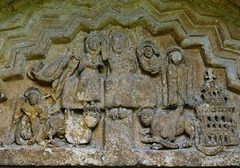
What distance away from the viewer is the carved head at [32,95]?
311cm

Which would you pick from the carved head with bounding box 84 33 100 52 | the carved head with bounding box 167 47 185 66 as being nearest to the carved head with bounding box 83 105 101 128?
the carved head with bounding box 84 33 100 52

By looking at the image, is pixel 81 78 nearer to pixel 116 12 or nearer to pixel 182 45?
pixel 116 12

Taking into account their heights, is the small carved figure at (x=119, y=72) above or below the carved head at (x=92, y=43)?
below

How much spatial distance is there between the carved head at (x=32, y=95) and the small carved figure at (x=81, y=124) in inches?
13.1

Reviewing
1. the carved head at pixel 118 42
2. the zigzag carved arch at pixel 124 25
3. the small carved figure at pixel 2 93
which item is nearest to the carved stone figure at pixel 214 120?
the zigzag carved arch at pixel 124 25

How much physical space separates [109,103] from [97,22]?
0.87 metres

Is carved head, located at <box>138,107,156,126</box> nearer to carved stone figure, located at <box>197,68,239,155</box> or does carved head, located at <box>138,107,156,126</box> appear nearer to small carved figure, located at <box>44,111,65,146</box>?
carved stone figure, located at <box>197,68,239,155</box>

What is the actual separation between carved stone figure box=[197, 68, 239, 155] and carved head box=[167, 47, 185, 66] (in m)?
0.32

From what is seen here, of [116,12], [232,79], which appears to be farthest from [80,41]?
[232,79]

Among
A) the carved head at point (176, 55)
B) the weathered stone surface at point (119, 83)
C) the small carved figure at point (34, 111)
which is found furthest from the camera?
the carved head at point (176, 55)

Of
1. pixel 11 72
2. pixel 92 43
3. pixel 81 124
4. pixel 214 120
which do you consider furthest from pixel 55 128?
pixel 214 120

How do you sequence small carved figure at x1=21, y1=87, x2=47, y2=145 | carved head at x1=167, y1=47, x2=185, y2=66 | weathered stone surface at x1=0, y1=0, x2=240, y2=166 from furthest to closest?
carved head at x1=167, y1=47, x2=185, y2=66 → small carved figure at x1=21, y1=87, x2=47, y2=145 → weathered stone surface at x1=0, y1=0, x2=240, y2=166

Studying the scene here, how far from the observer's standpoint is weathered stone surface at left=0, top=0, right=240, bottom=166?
296 cm

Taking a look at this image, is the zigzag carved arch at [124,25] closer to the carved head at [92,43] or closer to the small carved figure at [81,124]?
the carved head at [92,43]
